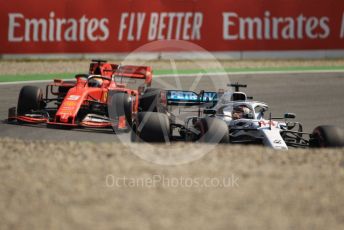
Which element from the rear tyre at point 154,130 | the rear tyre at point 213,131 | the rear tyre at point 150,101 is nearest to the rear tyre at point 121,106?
the rear tyre at point 150,101

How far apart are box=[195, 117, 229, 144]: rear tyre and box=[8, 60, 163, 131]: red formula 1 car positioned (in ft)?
8.57

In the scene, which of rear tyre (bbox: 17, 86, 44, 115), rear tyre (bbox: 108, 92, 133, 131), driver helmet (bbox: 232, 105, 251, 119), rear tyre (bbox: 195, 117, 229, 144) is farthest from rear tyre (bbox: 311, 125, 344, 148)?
Answer: rear tyre (bbox: 17, 86, 44, 115)

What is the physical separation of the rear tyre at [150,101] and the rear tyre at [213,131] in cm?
290

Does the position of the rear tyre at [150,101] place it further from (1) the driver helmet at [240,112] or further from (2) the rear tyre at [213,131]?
(2) the rear tyre at [213,131]

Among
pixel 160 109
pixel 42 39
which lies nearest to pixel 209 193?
pixel 160 109

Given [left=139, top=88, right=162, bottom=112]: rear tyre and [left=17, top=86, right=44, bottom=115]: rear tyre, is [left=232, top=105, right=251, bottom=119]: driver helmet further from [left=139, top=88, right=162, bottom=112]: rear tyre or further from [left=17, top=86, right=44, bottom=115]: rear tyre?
[left=17, top=86, right=44, bottom=115]: rear tyre

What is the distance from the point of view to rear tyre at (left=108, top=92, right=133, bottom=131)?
13.7m

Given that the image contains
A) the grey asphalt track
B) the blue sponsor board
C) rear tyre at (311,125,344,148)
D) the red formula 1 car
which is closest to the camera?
rear tyre at (311,125,344,148)

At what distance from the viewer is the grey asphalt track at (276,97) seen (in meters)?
13.3

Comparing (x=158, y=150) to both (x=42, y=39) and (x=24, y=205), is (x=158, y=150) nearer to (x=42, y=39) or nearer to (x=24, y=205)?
(x=24, y=205)

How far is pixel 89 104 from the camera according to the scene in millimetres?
14148

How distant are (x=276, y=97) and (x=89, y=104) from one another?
598 cm

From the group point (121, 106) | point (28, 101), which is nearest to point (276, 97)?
point (121, 106)

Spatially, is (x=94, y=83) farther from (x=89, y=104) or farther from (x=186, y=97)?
(x=186, y=97)
